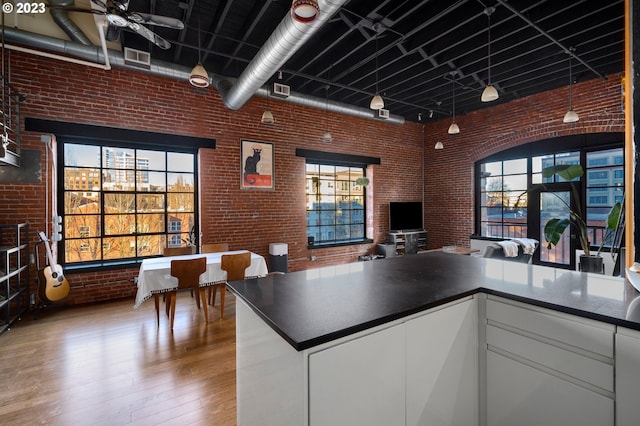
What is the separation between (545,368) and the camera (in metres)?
1.41

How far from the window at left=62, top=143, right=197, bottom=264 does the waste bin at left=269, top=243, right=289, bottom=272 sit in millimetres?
1489

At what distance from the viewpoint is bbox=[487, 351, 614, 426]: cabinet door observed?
1282 millimetres

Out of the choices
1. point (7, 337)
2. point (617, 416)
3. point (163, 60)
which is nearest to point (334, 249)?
point (163, 60)

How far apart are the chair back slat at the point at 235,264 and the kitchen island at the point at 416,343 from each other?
6.27 ft

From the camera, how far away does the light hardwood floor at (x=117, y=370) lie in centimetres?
204

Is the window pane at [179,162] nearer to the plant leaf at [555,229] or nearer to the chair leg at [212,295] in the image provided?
the chair leg at [212,295]

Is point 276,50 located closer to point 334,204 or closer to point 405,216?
point 334,204

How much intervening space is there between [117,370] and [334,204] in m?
5.01

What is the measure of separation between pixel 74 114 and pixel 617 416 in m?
5.90

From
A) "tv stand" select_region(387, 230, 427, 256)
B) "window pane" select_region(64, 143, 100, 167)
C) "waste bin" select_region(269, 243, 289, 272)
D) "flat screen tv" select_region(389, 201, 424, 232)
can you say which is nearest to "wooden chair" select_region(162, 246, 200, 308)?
"waste bin" select_region(269, 243, 289, 272)

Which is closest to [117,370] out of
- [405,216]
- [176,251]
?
[176,251]

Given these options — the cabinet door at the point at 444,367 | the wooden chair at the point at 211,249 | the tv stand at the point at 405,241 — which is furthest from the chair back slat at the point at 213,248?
the tv stand at the point at 405,241

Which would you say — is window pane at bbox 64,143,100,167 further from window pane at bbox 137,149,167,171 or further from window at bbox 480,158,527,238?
window at bbox 480,158,527,238

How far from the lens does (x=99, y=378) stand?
244 centimetres
